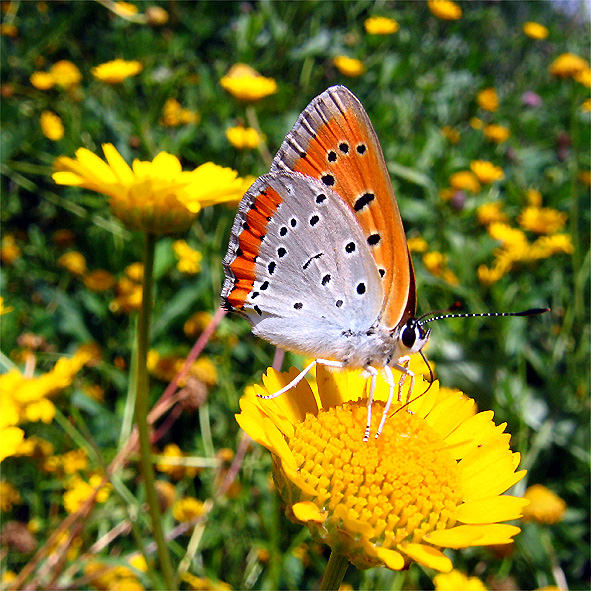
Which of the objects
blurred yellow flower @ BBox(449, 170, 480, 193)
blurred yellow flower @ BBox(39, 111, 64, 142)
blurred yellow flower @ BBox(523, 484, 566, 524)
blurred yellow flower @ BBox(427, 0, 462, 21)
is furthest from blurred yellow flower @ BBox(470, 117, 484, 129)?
blurred yellow flower @ BBox(523, 484, 566, 524)

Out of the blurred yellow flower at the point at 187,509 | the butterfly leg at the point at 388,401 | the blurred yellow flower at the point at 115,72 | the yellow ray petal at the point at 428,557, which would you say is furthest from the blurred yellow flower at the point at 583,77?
the yellow ray petal at the point at 428,557

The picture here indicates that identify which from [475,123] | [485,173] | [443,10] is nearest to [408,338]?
[485,173]

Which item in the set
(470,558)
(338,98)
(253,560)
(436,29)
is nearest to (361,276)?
(338,98)

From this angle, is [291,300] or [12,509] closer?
[291,300]

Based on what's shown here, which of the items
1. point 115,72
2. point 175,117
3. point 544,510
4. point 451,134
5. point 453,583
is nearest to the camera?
point 453,583

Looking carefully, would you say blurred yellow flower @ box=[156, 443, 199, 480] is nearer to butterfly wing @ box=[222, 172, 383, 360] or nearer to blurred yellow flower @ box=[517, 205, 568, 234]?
butterfly wing @ box=[222, 172, 383, 360]

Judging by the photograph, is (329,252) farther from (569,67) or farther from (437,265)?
(569,67)

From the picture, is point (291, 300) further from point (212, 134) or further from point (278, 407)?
point (212, 134)
